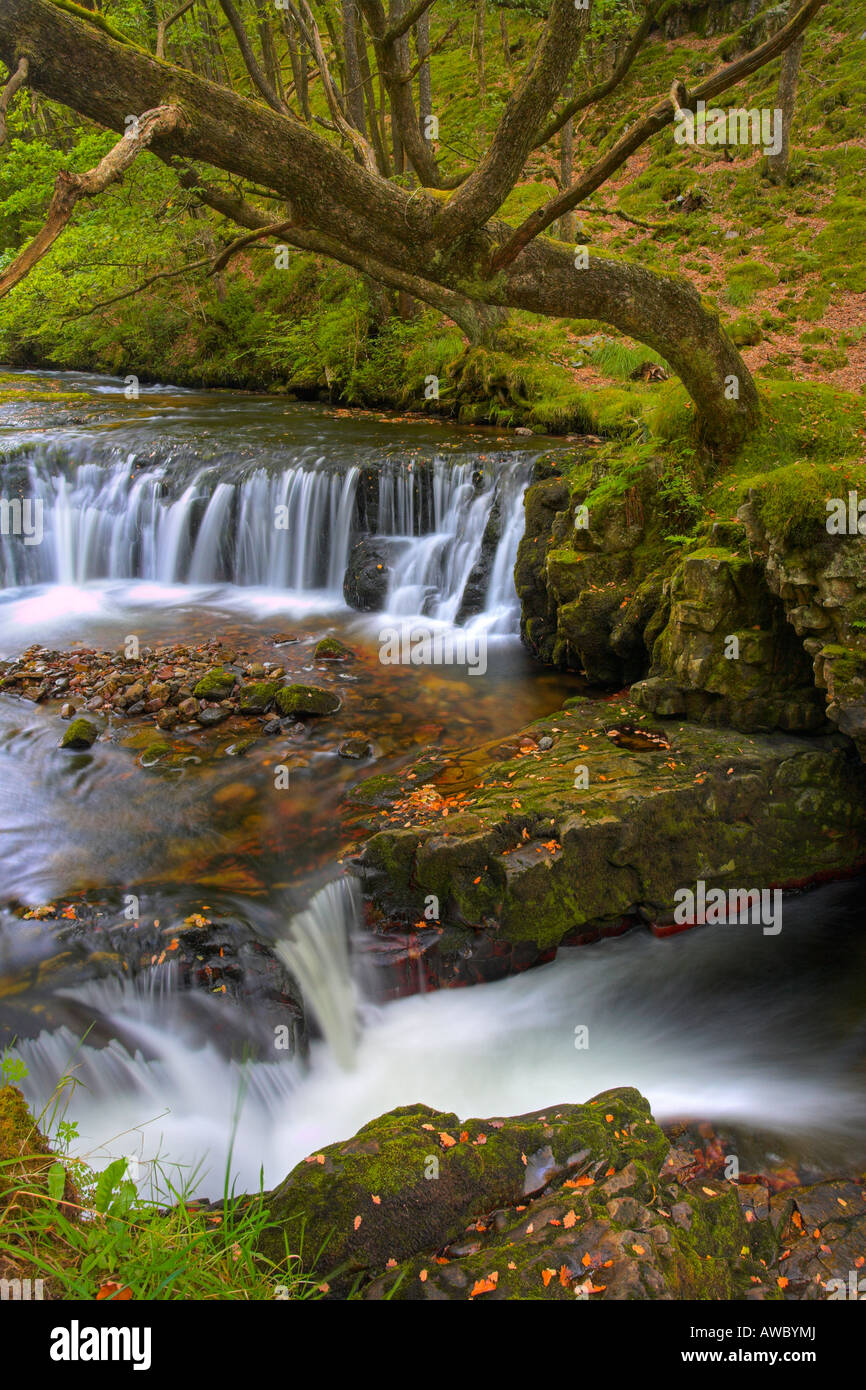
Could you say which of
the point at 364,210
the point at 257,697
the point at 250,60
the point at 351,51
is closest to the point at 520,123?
the point at 364,210

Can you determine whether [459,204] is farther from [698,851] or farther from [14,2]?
[698,851]

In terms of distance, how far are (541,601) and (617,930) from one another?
14.7 ft

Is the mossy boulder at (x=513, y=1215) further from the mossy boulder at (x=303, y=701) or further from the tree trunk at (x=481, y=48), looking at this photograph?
the tree trunk at (x=481, y=48)

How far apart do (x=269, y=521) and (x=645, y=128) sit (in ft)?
25.5

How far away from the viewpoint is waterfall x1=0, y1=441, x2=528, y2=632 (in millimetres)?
10633

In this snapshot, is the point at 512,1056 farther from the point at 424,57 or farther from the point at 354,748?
the point at 424,57

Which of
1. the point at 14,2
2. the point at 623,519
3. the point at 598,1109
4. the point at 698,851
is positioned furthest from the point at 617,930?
the point at 14,2

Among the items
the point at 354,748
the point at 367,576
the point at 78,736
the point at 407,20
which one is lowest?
the point at 354,748

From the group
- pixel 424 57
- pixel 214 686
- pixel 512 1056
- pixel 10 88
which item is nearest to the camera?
pixel 10 88

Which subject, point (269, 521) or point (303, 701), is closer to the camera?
point (303, 701)

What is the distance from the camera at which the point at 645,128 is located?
5.26 meters

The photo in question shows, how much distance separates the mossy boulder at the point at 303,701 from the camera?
7.78 meters

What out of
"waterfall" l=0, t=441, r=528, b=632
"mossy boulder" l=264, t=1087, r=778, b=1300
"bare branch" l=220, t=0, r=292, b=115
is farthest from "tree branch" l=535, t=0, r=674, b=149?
"bare branch" l=220, t=0, r=292, b=115

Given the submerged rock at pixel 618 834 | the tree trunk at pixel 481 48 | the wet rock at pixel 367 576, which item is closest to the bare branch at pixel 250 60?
the wet rock at pixel 367 576
